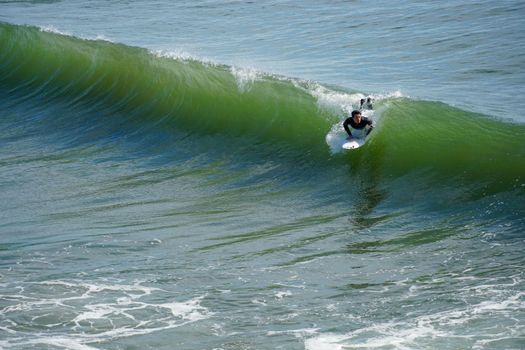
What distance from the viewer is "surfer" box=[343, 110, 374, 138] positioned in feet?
51.4

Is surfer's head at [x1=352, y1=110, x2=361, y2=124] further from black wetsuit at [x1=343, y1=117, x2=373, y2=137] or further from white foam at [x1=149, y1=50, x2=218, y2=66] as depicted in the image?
white foam at [x1=149, y1=50, x2=218, y2=66]

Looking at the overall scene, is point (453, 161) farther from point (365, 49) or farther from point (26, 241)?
point (365, 49)

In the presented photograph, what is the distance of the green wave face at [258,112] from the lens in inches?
585

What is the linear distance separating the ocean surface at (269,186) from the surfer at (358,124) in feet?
1.12

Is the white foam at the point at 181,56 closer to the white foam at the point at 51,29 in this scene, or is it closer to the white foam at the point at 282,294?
the white foam at the point at 51,29

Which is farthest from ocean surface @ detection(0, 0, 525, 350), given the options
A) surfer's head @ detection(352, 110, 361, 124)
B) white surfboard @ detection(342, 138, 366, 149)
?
surfer's head @ detection(352, 110, 361, 124)

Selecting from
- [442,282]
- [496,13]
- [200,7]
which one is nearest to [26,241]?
[442,282]

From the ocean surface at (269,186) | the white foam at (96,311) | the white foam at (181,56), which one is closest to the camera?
the white foam at (96,311)

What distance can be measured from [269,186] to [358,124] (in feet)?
6.69

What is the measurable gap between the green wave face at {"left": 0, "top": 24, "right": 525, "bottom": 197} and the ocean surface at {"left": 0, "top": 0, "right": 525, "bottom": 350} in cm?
5

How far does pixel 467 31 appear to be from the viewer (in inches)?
949

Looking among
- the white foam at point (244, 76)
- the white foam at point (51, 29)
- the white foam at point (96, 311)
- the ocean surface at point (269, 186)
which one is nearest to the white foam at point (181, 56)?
the ocean surface at point (269, 186)

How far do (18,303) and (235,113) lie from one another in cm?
941

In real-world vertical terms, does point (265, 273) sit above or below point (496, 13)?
below
